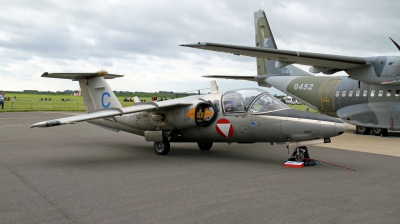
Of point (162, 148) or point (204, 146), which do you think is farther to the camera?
point (204, 146)

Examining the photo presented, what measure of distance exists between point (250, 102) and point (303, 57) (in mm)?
6169

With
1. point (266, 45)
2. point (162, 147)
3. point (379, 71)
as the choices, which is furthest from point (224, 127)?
point (266, 45)

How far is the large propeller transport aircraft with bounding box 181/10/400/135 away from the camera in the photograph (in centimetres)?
1459

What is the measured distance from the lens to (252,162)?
31.1 ft

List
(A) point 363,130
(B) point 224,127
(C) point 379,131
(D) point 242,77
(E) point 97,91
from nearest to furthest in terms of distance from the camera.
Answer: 1. (B) point 224,127
2. (E) point 97,91
3. (C) point 379,131
4. (A) point 363,130
5. (D) point 242,77

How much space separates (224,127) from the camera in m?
9.89

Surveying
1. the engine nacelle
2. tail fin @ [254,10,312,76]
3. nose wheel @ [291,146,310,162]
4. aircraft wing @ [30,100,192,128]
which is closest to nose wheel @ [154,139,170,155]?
aircraft wing @ [30,100,192,128]

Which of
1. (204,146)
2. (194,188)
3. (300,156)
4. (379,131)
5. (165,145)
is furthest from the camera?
(379,131)

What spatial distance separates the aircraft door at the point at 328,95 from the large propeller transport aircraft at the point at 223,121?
9.17 m

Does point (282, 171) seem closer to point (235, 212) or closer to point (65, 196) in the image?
point (235, 212)

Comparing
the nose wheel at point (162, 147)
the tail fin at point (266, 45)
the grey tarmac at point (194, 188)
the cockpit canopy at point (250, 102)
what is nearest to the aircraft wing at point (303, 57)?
the cockpit canopy at point (250, 102)

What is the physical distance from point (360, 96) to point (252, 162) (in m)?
9.87

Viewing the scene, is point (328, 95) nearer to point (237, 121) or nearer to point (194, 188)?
point (237, 121)

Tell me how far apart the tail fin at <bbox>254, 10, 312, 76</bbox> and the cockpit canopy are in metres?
13.0
